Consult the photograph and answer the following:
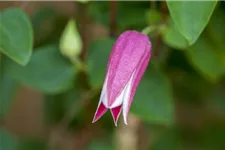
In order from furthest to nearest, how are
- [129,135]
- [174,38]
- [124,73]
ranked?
[129,135] → [174,38] → [124,73]

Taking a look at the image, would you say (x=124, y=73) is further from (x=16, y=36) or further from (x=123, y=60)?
(x=16, y=36)

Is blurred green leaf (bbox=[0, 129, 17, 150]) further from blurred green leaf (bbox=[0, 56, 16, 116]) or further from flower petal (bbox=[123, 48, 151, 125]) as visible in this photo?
flower petal (bbox=[123, 48, 151, 125])

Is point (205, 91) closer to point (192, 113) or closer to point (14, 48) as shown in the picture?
point (192, 113)

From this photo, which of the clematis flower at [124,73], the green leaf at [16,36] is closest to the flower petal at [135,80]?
the clematis flower at [124,73]

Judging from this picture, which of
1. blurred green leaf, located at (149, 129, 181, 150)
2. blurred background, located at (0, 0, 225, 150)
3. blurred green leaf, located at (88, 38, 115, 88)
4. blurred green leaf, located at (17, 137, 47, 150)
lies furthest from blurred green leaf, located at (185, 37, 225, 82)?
blurred green leaf, located at (17, 137, 47, 150)

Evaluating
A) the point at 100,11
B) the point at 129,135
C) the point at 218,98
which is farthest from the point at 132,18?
the point at 218,98

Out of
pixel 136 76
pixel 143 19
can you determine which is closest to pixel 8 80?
pixel 143 19
